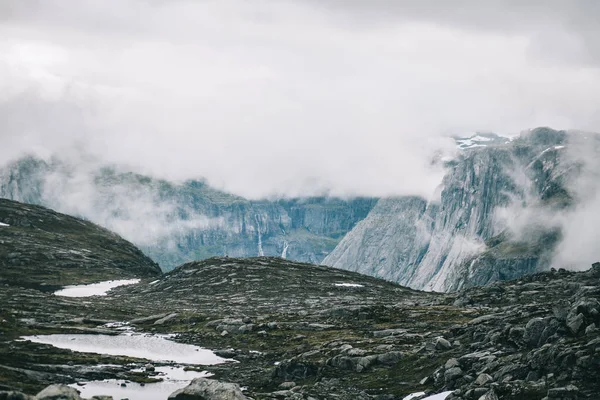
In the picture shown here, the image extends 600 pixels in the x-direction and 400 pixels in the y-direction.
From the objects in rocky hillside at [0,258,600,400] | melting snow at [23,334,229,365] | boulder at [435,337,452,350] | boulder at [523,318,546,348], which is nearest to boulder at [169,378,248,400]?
rocky hillside at [0,258,600,400]

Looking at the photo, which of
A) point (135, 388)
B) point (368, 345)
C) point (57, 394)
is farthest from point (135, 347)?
point (57, 394)

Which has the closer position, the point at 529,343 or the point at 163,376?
the point at 529,343

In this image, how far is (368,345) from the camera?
314ft

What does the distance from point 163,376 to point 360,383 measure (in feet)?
84.1

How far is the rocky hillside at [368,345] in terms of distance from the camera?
60094 mm

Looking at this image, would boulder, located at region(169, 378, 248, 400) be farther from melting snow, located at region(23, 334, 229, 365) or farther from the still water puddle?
melting snow, located at region(23, 334, 229, 365)

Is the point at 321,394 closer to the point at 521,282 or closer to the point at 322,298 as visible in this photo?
the point at 521,282

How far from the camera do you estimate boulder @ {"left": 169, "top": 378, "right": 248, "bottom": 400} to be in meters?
58.1

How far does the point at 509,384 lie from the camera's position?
56.6 metres

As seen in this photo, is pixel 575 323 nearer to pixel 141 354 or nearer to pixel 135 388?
pixel 135 388

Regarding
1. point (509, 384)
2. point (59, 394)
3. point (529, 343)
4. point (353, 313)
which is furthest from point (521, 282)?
point (59, 394)

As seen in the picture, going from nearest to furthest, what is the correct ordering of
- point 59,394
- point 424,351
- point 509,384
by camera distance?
point 59,394, point 509,384, point 424,351

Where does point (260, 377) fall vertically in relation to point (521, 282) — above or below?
below

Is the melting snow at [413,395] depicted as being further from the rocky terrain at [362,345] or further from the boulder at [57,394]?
the boulder at [57,394]
